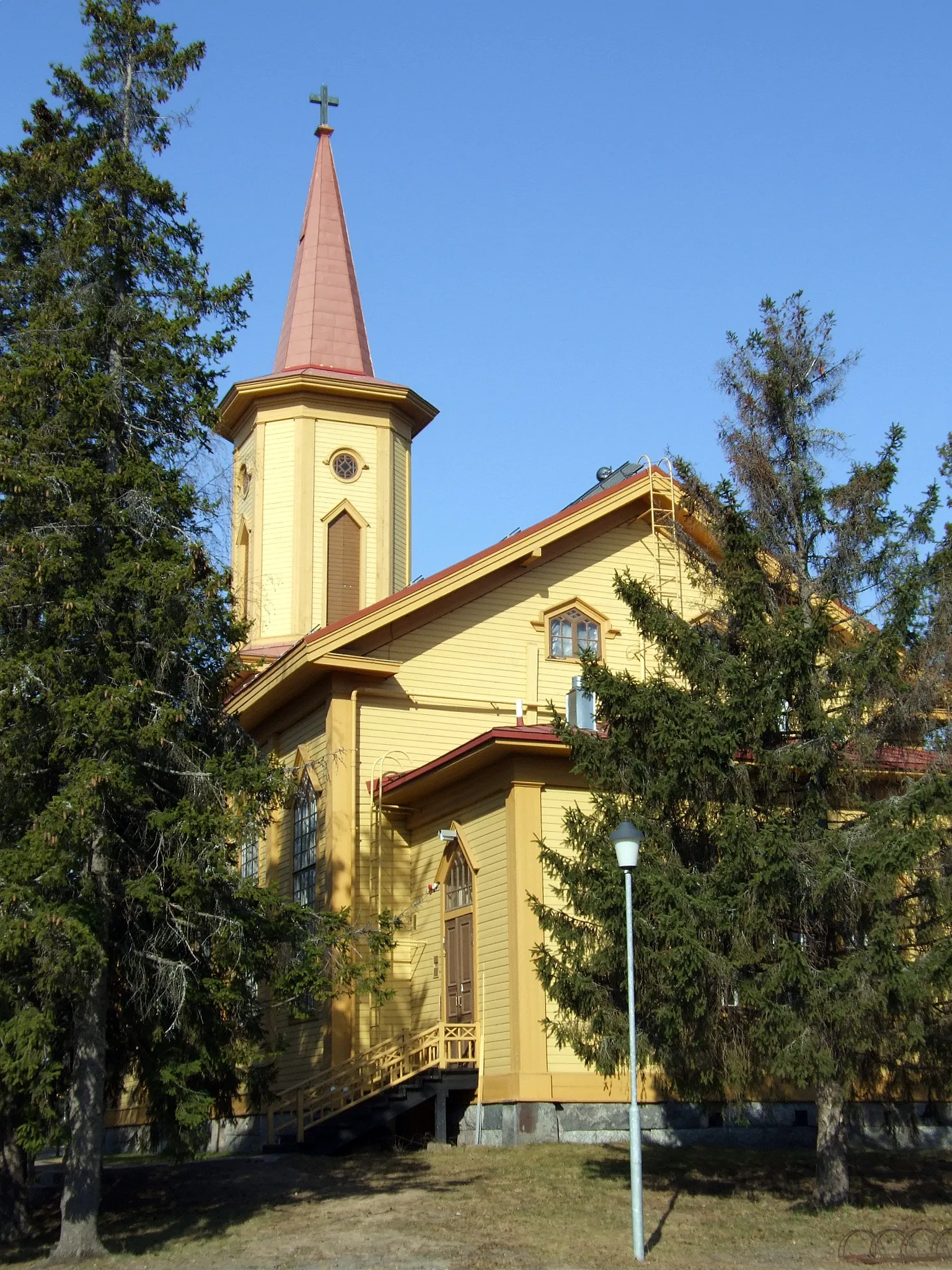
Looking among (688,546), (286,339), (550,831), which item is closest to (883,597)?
(688,546)

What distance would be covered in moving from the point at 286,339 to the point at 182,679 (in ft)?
60.0

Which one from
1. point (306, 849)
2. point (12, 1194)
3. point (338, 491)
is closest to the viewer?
point (12, 1194)

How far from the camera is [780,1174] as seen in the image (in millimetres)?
15422

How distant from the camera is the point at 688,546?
15234 millimetres

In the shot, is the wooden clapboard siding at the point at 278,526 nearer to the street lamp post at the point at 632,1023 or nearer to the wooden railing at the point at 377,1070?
the wooden railing at the point at 377,1070

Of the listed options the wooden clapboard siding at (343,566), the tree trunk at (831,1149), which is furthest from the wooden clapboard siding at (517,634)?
the tree trunk at (831,1149)

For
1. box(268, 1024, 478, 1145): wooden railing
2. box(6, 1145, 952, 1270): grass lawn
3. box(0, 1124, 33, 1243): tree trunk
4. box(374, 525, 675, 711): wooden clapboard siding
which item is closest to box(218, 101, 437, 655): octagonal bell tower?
box(374, 525, 675, 711): wooden clapboard siding

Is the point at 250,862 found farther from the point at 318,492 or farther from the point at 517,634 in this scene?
the point at 318,492

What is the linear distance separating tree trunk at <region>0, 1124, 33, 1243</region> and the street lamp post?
19.9 feet

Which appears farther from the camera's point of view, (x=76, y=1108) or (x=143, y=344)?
(x=143, y=344)

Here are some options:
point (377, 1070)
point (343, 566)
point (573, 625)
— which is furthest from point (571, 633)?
point (377, 1070)

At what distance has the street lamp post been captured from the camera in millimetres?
11789

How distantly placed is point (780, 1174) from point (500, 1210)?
3.41 meters

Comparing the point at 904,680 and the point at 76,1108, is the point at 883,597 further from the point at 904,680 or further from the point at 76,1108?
the point at 76,1108
